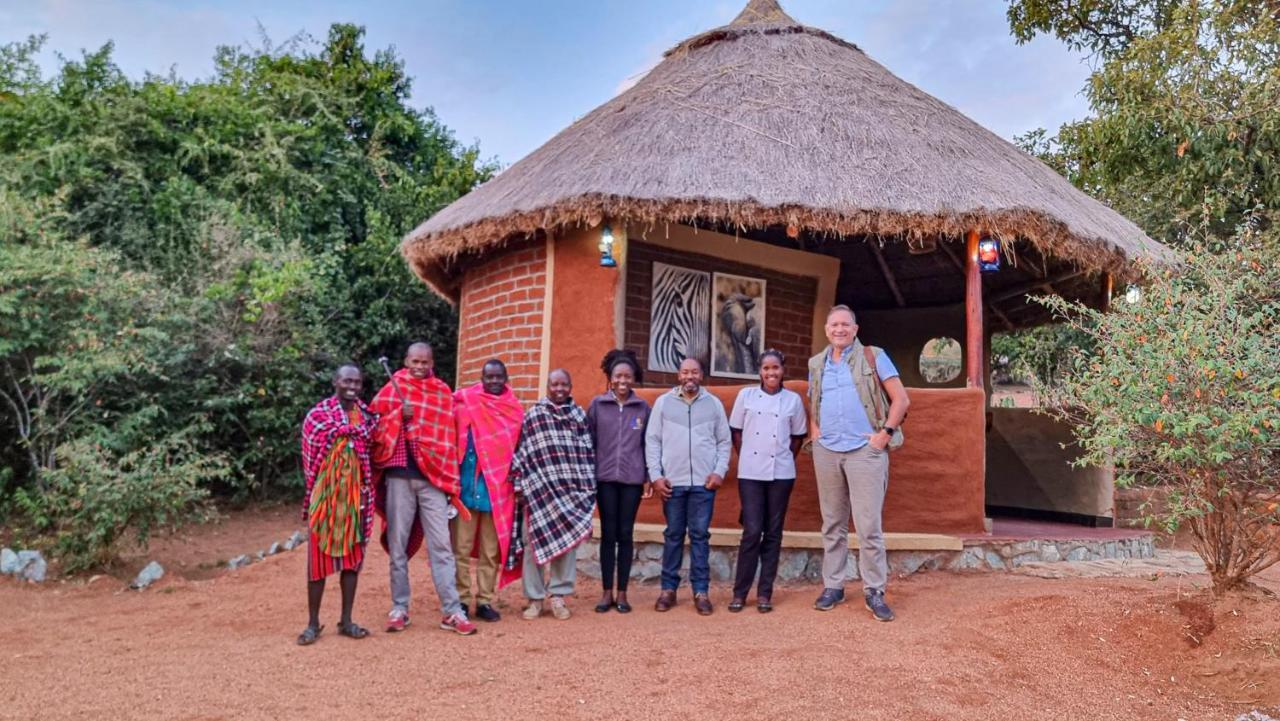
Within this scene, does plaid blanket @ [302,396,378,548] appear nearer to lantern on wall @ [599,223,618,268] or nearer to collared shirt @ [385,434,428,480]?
collared shirt @ [385,434,428,480]

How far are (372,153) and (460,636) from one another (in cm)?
943

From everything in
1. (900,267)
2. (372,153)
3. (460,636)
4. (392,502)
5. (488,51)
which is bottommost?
(460,636)

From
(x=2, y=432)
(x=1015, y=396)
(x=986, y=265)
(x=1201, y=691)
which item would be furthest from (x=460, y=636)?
(x=1015, y=396)

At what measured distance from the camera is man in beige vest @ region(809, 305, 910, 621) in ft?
15.1

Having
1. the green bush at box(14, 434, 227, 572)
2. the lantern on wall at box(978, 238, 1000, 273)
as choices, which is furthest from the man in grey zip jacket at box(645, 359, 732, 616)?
the green bush at box(14, 434, 227, 572)

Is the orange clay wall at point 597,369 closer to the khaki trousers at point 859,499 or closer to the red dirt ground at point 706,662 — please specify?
the red dirt ground at point 706,662

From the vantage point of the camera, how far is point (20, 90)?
35.7ft

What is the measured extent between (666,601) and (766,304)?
12.5 ft

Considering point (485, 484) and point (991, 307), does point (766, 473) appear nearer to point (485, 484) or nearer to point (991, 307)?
point (485, 484)

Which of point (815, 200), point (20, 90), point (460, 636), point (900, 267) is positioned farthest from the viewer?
point (20, 90)

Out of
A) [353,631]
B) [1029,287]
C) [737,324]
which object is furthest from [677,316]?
[353,631]

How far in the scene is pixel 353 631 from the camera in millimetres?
4445

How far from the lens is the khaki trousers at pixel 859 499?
15.1 ft

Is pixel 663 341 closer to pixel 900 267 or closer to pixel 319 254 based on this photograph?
pixel 900 267
